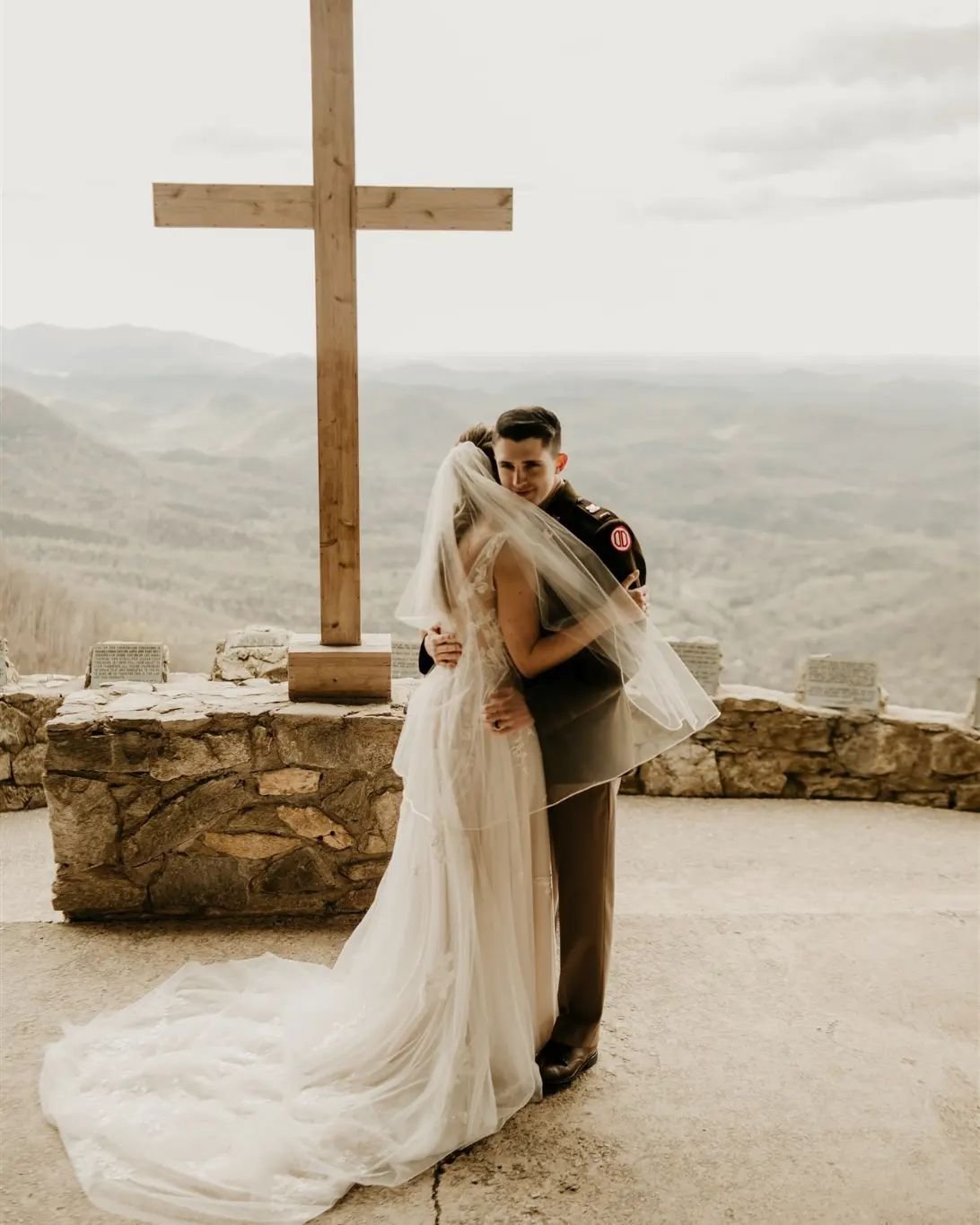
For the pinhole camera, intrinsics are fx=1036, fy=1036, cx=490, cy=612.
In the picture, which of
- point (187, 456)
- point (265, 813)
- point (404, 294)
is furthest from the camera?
point (187, 456)

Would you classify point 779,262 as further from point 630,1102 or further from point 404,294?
point 630,1102

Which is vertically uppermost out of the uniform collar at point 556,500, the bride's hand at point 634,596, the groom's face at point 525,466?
the groom's face at point 525,466

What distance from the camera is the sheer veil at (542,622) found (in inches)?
87.0

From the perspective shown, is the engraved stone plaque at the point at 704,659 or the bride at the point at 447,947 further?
the engraved stone plaque at the point at 704,659

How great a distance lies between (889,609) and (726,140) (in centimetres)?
453

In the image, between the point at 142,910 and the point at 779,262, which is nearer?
the point at 142,910

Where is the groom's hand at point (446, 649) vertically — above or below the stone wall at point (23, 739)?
above

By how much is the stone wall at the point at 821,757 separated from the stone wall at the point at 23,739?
281 cm

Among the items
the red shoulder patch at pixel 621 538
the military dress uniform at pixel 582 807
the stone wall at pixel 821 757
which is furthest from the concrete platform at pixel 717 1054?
the red shoulder patch at pixel 621 538

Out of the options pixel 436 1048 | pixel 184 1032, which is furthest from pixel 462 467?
pixel 184 1032

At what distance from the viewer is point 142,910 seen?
3207 millimetres

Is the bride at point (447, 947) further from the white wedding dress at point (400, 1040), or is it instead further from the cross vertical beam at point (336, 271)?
the cross vertical beam at point (336, 271)

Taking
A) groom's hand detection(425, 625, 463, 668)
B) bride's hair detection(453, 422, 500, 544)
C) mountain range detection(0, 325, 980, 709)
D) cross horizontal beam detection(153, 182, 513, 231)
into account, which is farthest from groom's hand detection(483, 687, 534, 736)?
mountain range detection(0, 325, 980, 709)

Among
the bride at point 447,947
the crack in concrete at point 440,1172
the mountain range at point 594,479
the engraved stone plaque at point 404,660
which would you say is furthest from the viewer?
the mountain range at point 594,479
